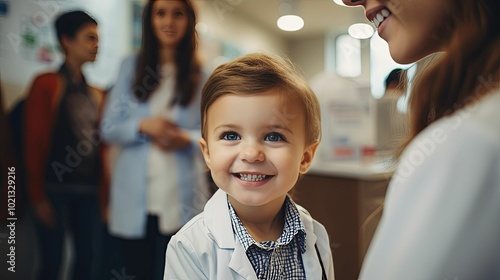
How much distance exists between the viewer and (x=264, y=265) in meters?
0.66

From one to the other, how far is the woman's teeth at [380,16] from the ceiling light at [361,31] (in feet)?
0.14

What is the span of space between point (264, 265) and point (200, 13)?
413 mm

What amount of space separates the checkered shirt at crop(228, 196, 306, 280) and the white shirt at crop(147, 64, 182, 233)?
18 cm

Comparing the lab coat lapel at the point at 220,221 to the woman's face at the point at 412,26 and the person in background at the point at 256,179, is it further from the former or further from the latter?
the woman's face at the point at 412,26

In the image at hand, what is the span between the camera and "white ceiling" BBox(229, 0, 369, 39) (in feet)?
2.21

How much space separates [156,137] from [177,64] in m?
0.13

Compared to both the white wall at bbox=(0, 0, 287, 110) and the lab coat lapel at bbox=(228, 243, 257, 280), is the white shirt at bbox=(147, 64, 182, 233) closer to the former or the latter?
the white wall at bbox=(0, 0, 287, 110)

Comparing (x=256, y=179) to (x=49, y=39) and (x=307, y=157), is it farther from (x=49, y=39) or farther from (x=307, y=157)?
(x=49, y=39)

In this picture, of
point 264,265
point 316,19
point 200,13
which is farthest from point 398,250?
point 200,13

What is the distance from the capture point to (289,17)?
70 cm

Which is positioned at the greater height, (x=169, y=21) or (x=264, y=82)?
(x=169, y=21)

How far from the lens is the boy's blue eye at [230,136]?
0.63 m

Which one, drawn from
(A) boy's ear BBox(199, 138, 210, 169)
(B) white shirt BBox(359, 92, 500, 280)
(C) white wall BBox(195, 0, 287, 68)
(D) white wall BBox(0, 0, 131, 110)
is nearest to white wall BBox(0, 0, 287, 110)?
(D) white wall BBox(0, 0, 131, 110)

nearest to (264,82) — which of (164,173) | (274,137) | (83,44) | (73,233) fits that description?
(274,137)
